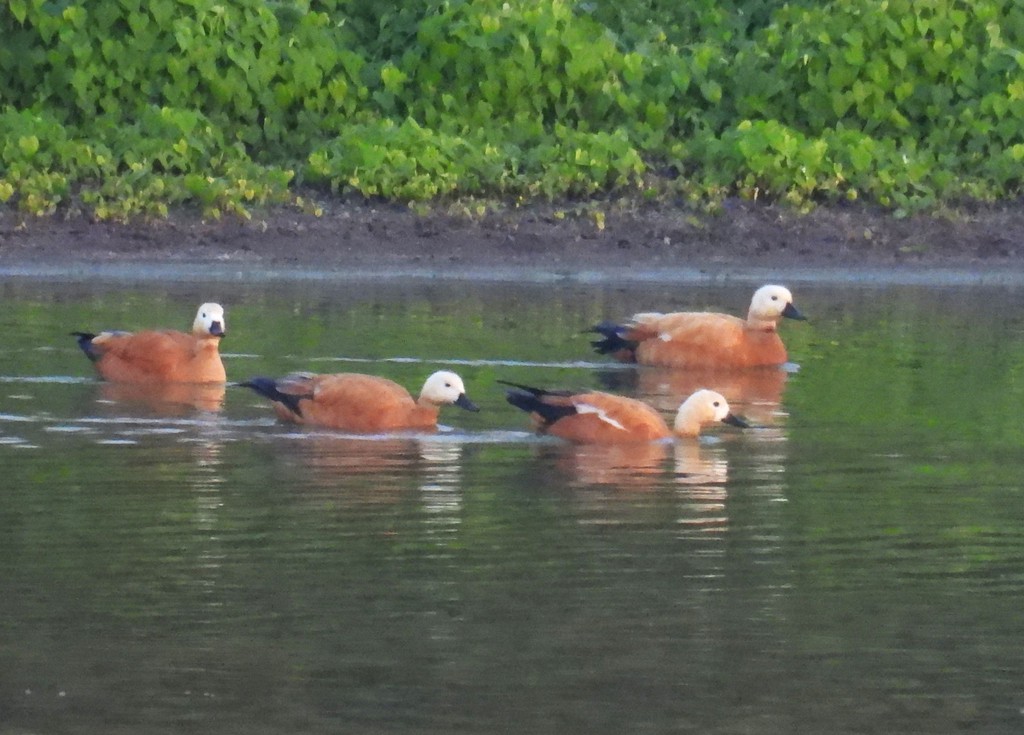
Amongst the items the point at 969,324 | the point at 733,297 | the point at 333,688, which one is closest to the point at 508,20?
the point at 733,297

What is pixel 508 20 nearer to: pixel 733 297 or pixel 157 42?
pixel 157 42

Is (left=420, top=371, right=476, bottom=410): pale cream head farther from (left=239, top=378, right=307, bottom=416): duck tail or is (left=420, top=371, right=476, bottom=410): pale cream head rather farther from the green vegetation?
the green vegetation

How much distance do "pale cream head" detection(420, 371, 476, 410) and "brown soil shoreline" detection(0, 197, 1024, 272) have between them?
314 inches

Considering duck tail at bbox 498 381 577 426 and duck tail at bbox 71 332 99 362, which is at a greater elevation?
duck tail at bbox 71 332 99 362

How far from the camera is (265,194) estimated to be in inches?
790

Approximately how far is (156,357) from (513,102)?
9028 mm

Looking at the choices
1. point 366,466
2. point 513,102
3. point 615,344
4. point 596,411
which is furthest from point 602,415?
point 513,102

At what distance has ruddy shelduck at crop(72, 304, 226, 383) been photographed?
42.2ft

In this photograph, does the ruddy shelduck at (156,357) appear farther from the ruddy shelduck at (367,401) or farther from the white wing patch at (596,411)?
the white wing patch at (596,411)

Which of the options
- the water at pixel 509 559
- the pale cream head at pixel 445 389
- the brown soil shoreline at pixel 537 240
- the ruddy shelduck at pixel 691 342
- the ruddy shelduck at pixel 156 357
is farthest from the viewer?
the brown soil shoreline at pixel 537 240

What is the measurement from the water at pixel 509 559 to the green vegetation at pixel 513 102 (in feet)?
21.5

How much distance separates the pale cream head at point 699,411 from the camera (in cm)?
1128

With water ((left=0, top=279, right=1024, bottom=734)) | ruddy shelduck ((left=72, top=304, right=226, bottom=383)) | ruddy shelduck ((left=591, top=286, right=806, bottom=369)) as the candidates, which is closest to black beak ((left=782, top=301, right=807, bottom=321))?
ruddy shelduck ((left=591, top=286, right=806, bottom=369))

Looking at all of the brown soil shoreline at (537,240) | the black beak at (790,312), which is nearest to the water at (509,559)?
the black beak at (790,312)
